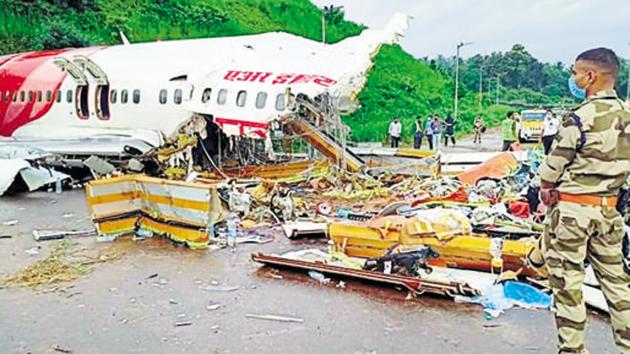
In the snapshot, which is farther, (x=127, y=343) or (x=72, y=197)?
(x=72, y=197)

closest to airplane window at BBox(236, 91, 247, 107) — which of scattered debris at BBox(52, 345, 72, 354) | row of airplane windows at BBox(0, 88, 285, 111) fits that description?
row of airplane windows at BBox(0, 88, 285, 111)

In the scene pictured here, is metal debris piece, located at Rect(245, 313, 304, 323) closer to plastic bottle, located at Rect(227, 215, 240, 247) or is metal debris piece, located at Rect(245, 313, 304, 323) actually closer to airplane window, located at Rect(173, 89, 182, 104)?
plastic bottle, located at Rect(227, 215, 240, 247)

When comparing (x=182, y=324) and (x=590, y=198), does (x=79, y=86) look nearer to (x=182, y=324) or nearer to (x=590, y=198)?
(x=182, y=324)

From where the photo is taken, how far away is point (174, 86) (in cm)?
1684

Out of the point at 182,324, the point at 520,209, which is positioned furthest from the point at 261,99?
the point at 182,324

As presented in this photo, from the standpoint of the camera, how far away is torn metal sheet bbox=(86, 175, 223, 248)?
31.2 ft

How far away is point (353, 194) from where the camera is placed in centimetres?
1404

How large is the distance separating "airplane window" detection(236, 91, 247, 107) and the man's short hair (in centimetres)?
1148

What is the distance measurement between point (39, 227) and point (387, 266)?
7.00 m

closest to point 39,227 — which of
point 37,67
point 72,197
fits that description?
point 72,197

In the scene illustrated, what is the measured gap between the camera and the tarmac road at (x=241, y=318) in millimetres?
5797

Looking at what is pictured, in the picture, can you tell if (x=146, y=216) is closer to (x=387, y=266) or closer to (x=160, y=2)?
(x=387, y=266)

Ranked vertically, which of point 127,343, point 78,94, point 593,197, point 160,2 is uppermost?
point 160,2

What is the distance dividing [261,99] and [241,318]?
9.18m
